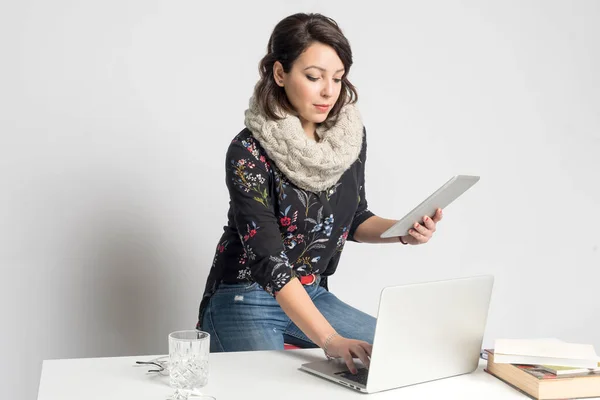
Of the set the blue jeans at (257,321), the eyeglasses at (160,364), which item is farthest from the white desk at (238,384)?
the blue jeans at (257,321)

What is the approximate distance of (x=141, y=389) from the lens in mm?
1447

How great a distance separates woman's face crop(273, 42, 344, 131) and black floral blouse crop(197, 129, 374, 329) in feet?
0.54

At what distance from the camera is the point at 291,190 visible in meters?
2.08

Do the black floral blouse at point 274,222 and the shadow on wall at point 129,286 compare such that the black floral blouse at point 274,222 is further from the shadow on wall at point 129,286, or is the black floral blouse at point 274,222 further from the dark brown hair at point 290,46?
the shadow on wall at point 129,286

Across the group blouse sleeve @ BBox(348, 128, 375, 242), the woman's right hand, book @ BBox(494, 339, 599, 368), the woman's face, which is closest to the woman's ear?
the woman's face

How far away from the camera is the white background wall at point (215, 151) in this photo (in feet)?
9.18

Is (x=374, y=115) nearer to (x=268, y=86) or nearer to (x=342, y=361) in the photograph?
(x=268, y=86)

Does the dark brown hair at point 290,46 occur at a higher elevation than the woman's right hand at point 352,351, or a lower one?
higher

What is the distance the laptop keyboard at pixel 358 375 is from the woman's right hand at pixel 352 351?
0.01 m

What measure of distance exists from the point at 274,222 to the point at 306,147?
233mm

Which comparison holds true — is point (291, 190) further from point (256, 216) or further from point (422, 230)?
point (422, 230)

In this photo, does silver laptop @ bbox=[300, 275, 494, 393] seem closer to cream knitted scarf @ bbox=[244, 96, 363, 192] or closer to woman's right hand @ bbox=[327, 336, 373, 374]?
woman's right hand @ bbox=[327, 336, 373, 374]

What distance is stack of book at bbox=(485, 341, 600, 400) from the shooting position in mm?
1452

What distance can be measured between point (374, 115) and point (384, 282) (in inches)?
29.0
